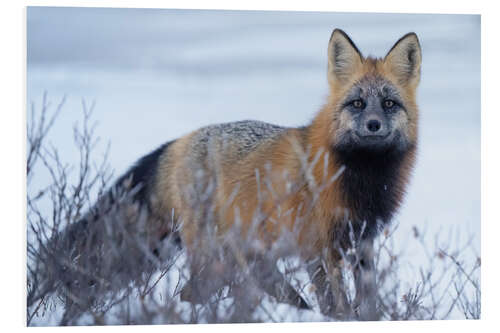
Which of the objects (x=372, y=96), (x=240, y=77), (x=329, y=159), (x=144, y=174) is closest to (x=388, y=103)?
(x=372, y=96)

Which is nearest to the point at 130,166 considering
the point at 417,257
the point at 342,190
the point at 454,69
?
the point at 342,190

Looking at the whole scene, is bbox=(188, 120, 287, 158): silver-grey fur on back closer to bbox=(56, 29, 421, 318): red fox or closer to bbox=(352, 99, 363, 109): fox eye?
bbox=(56, 29, 421, 318): red fox

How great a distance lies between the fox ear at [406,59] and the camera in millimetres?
4945

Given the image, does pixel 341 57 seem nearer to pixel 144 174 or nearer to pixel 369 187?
pixel 369 187

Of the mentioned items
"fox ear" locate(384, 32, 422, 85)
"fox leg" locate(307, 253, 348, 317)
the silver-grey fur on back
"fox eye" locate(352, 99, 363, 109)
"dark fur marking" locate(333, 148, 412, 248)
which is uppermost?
"fox ear" locate(384, 32, 422, 85)

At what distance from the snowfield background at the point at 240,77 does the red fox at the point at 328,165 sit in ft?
0.41

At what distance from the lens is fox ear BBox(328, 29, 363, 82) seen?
4938mm

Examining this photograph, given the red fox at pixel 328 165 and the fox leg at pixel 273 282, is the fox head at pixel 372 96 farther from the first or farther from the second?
the fox leg at pixel 273 282

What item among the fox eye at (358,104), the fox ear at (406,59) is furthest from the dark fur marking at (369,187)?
the fox ear at (406,59)

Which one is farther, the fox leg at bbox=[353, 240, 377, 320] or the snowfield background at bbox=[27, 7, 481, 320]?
the snowfield background at bbox=[27, 7, 481, 320]

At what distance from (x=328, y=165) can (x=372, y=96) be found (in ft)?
1.83

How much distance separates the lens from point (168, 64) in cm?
492

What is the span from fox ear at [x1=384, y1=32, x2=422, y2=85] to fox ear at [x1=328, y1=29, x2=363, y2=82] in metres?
0.23

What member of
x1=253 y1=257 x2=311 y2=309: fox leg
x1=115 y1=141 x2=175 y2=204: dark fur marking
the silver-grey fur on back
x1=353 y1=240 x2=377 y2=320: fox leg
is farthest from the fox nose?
x1=115 y1=141 x2=175 y2=204: dark fur marking
